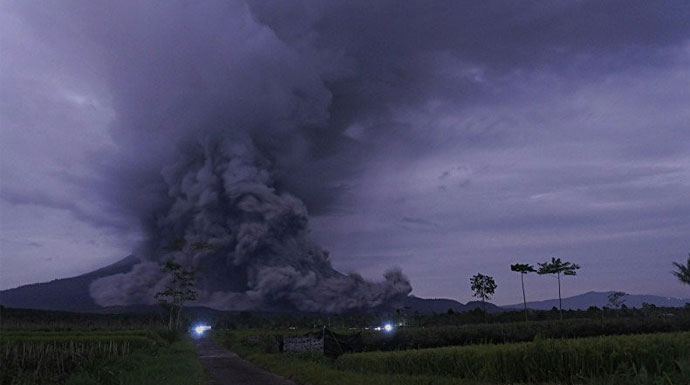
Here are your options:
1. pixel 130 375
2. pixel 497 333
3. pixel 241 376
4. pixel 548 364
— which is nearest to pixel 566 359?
pixel 548 364

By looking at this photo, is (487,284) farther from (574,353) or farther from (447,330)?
(574,353)

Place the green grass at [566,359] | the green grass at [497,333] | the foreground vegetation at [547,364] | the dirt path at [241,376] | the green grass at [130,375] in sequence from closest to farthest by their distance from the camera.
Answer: the foreground vegetation at [547,364] < the green grass at [566,359] < the green grass at [130,375] < the dirt path at [241,376] < the green grass at [497,333]

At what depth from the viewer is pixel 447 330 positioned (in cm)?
4438

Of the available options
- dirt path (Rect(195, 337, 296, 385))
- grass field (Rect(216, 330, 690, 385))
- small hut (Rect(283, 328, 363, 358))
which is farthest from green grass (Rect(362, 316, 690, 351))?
grass field (Rect(216, 330, 690, 385))

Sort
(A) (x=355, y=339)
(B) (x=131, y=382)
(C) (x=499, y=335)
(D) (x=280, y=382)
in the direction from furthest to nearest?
1. (C) (x=499, y=335)
2. (A) (x=355, y=339)
3. (D) (x=280, y=382)
4. (B) (x=131, y=382)

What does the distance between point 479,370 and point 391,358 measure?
6.70 metres

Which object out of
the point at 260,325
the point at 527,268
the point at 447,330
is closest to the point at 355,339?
the point at 447,330

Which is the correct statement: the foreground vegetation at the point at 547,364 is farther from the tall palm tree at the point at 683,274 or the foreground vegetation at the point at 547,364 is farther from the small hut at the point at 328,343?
the tall palm tree at the point at 683,274

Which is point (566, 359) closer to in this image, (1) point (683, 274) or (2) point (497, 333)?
(2) point (497, 333)

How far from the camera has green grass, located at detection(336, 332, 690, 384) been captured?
13414 millimetres

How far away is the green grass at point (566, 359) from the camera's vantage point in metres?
13.4

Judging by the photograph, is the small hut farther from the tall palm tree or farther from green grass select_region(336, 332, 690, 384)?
the tall palm tree

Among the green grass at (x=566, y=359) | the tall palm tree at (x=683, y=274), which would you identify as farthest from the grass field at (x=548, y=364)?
the tall palm tree at (x=683, y=274)

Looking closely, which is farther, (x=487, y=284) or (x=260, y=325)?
(x=260, y=325)
